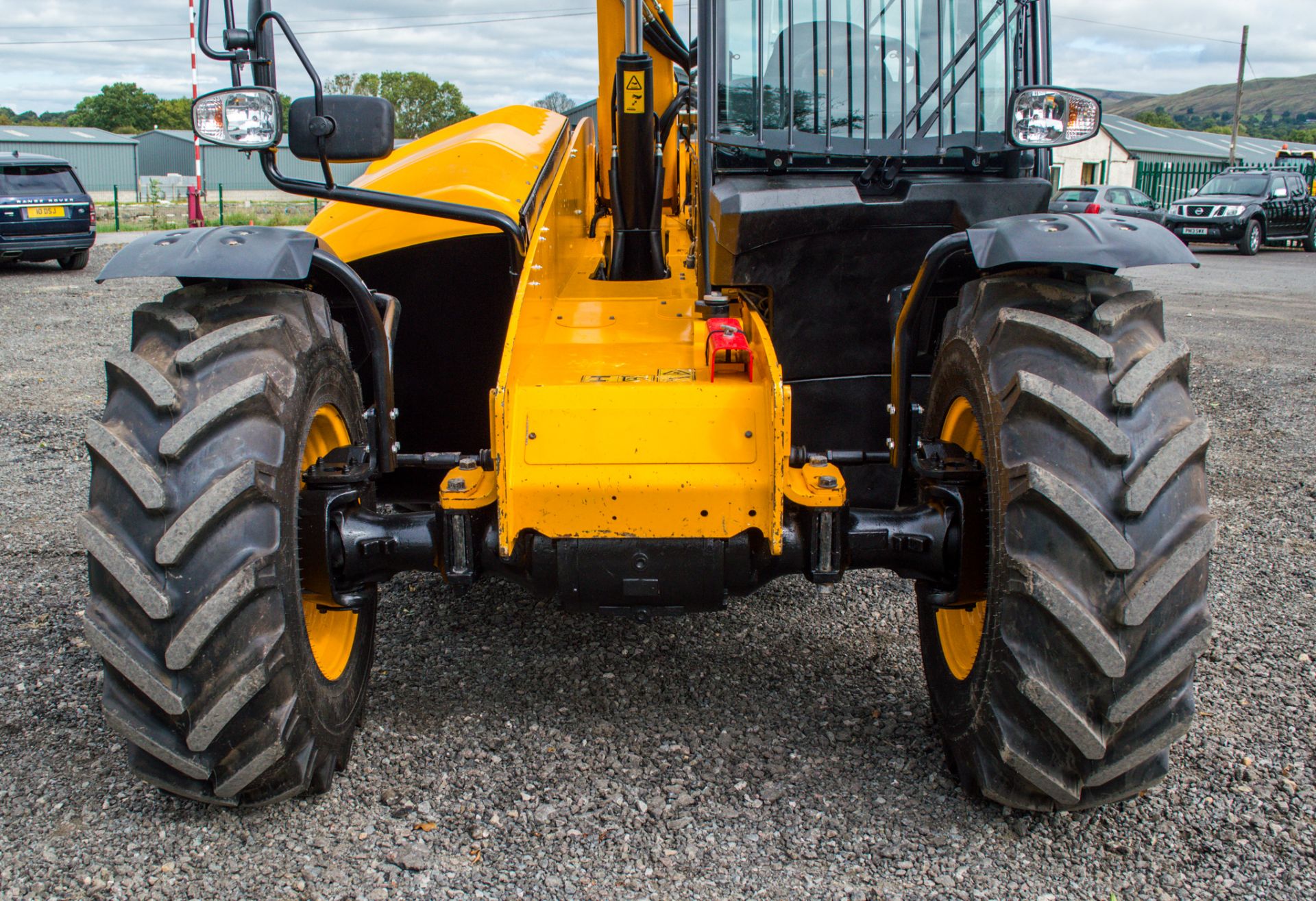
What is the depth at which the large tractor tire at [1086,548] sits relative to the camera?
2365mm

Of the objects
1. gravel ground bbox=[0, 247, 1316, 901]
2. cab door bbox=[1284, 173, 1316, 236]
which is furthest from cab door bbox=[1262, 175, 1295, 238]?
gravel ground bbox=[0, 247, 1316, 901]

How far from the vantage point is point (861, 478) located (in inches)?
154

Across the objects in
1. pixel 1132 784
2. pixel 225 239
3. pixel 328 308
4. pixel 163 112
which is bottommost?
pixel 1132 784

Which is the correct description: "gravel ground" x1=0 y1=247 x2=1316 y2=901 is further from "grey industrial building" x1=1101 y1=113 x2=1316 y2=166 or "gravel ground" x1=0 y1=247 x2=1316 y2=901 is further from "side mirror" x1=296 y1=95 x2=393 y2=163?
"grey industrial building" x1=1101 y1=113 x2=1316 y2=166

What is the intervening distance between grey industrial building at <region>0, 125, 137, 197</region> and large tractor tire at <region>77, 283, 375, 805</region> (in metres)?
51.1

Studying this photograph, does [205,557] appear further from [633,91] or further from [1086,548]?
[633,91]

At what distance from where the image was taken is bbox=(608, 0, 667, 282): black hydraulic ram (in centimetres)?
449

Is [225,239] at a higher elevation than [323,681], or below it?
higher

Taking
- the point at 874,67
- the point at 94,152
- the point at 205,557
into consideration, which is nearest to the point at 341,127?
the point at 205,557

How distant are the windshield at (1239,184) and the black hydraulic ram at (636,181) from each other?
72.1ft

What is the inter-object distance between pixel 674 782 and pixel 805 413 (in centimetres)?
134

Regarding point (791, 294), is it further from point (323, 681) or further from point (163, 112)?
point (163, 112)

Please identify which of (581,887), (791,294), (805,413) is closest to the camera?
(581,887)

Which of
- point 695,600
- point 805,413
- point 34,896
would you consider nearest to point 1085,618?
point 695,600
